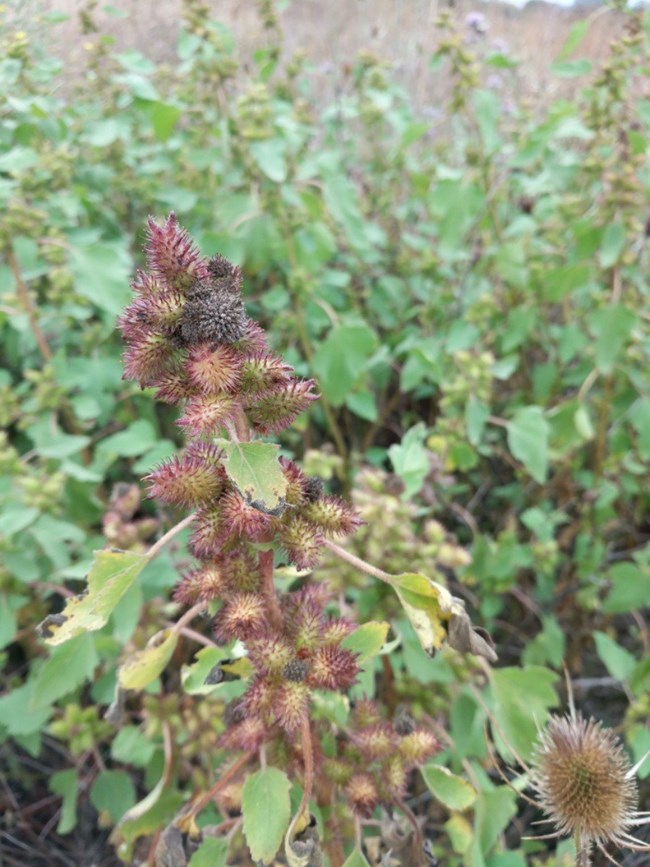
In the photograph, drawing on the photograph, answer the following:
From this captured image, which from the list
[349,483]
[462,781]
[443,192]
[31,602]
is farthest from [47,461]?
[443,192]

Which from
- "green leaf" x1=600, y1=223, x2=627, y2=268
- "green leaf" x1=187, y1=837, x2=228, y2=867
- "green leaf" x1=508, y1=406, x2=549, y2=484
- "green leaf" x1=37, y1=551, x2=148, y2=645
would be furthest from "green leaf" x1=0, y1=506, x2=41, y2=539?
"green leaf" x1=600, y1=223, x2=627, y2=268

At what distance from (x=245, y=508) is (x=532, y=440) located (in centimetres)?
130

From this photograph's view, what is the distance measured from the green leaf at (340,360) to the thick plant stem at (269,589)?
4.13 ft

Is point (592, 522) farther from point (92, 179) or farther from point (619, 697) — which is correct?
point (92, 179)

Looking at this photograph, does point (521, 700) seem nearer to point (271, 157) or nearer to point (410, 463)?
point (410, 463)

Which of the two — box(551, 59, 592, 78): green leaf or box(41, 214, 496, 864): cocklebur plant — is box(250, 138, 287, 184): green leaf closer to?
box(551, 59, 592, 78): green leaf

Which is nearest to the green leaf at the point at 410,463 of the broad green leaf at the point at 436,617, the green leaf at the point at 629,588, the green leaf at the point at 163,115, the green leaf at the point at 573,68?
the broad green leaf at the point at 436,617

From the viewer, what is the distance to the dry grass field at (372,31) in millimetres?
3201

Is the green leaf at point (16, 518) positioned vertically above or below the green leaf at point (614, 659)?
above

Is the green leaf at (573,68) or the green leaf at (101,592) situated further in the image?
the green leaf at (573,68)

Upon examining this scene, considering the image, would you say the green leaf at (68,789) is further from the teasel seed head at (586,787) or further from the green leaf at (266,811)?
the teasel seed head at (586,787)

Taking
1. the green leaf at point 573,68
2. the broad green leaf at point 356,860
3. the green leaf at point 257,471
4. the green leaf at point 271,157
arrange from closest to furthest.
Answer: the green leaf at point 257,471, the broad green leaf at point 356,860, the green leaf at point 271,157, the green leaf at point 573,68

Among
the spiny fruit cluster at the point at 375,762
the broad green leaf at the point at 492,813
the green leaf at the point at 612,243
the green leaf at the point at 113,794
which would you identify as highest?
the green leaf at the point at 612,243

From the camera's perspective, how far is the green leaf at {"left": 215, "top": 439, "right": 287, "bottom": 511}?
2.63 feet
